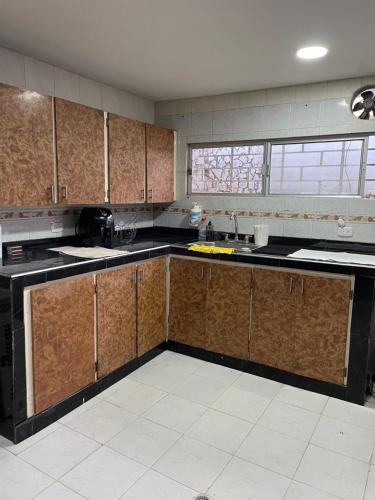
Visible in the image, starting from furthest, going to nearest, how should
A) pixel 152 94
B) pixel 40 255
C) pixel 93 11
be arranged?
pixel 152 94 → pixel 40 255 → pixel 93 11

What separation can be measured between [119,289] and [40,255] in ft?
1.82

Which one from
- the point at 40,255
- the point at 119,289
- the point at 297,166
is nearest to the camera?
the point at 40,255

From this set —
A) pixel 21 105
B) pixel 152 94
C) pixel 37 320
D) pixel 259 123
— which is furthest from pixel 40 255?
pixel 259 123

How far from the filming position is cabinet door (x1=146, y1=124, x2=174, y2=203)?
3219 mm

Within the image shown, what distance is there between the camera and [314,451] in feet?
6.31

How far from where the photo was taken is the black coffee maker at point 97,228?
8.86 feet

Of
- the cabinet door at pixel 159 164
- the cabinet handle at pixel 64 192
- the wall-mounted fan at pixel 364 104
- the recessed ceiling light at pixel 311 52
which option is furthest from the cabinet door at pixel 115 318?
the wall-mounted fan at pixel 364 104

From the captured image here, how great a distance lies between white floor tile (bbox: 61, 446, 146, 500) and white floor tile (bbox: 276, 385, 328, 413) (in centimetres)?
109

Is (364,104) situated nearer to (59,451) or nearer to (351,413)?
(351,413)

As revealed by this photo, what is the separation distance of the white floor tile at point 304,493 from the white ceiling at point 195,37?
2210 mm

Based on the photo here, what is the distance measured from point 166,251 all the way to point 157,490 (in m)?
1.68

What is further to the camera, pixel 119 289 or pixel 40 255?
pixel 119 289

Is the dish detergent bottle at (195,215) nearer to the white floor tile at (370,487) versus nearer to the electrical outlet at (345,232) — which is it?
the electrical outlet at (345,232)

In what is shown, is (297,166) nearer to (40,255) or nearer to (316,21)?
(316,21)
